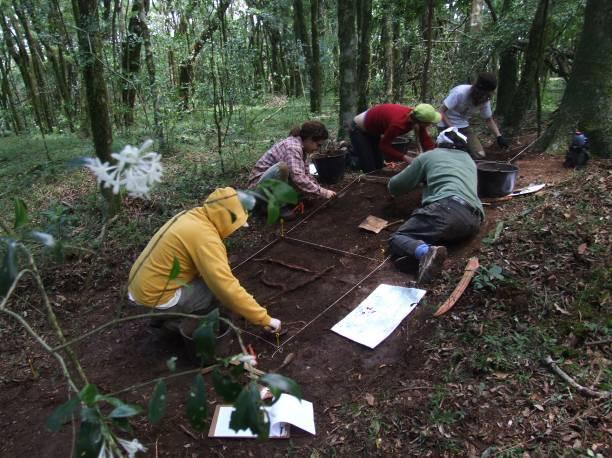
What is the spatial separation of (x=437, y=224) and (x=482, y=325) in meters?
0.93

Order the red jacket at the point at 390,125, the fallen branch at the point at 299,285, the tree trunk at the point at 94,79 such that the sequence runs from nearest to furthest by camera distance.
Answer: the fallen branch at the point at 299,285, the tree trunk at the point at 94,79, the red jacket at the point at 390,125

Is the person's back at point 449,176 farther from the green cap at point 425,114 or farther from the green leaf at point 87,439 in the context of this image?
the green leaf at point 87,439

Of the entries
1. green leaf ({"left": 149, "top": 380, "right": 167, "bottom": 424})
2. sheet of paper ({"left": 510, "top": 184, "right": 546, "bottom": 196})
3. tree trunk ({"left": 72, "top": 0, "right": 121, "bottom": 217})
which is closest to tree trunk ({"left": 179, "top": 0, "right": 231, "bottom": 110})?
tree trunk ({"left": 72, "top": 0, "right": 121, "bottom": 217})

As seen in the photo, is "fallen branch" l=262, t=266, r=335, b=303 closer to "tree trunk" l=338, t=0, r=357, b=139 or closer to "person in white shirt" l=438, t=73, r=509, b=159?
"person in white shirt" l=438, t=73, r=509, b=159

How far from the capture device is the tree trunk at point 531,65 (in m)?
4.97

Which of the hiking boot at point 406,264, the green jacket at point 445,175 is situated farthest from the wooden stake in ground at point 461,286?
the green jacket at point 445,175

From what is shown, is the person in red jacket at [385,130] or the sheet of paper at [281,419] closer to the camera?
the sheet of paper at [281,419]

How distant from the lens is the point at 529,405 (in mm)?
1903

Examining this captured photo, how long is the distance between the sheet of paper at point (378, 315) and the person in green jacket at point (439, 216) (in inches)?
7.5

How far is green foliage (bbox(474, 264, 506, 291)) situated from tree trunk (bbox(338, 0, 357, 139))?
3779 millimetres

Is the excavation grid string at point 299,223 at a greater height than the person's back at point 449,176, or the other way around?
the person's back at point 449,176

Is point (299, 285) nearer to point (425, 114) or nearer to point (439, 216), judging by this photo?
point (439, 216)

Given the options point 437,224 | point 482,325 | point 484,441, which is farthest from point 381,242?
point 484,441

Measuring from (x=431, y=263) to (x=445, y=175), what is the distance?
2.78 ft
